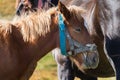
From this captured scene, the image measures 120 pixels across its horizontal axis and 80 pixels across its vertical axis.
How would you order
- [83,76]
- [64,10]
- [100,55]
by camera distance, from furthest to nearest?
[83,76] → [100,55] → [64,10]

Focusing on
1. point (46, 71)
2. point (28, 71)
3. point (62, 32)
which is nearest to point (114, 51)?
point (62, 32)

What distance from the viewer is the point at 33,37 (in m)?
4.89

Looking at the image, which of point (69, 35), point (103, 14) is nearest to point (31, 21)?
point (69, 35)

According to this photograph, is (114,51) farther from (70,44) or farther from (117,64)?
(70,44)

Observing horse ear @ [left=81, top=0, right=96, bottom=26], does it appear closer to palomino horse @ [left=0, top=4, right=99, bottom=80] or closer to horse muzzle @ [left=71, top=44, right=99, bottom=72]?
palomino horse @ [left=0, top=4, right=99, bottom=80]

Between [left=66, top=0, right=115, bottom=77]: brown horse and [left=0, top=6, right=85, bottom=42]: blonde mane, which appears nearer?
[left=0, top=6, right=85, bottom=42]: blonde mane

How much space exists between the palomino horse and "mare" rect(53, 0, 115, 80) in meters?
0.18

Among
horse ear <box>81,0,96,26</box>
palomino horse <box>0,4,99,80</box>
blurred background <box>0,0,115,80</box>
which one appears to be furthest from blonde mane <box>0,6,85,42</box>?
blurred background <box>0,0,115,80</box>

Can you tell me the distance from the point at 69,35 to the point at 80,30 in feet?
0.48

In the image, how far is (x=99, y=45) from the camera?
5211 millimetres

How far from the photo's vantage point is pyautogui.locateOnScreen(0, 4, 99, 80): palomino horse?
4.88 meters

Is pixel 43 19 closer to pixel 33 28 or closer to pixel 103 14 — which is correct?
pixel 33 28

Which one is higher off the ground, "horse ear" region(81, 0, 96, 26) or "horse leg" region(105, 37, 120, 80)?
"horse ear" region(81, 0, 96, 26)

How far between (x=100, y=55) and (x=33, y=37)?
0.99 metres
